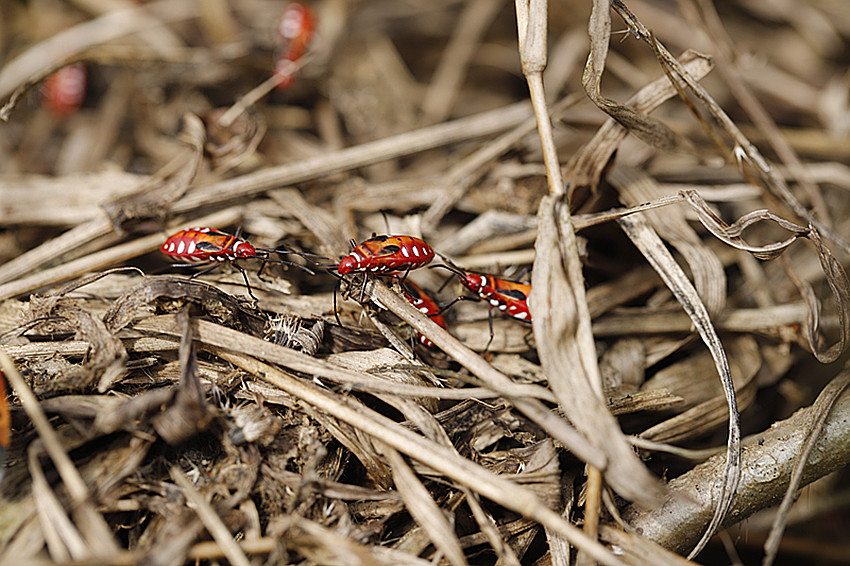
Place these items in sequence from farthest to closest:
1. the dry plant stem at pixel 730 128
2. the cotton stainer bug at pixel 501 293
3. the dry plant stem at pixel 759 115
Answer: the dry plant stem at pixel 759 115 < the cotton stainer bug at pixel 501 293 < the dry plant stem at pixel 730 128

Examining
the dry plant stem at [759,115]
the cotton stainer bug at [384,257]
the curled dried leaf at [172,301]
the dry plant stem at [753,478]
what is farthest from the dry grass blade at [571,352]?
the dry plant stem at [759,115]

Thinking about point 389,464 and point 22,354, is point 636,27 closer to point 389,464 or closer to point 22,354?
point 389,464

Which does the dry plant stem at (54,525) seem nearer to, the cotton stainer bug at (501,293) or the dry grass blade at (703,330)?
the cotton stainer bug at (501,293)

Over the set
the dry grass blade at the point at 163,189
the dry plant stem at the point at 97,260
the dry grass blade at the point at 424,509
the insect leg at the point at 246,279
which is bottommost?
the dry grass blade at the point at 424,509

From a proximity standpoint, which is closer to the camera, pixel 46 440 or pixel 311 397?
pixel 46 440

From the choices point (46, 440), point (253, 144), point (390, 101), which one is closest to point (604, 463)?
point (46, 440)

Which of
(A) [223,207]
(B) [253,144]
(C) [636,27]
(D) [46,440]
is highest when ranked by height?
(C) [636,27]
